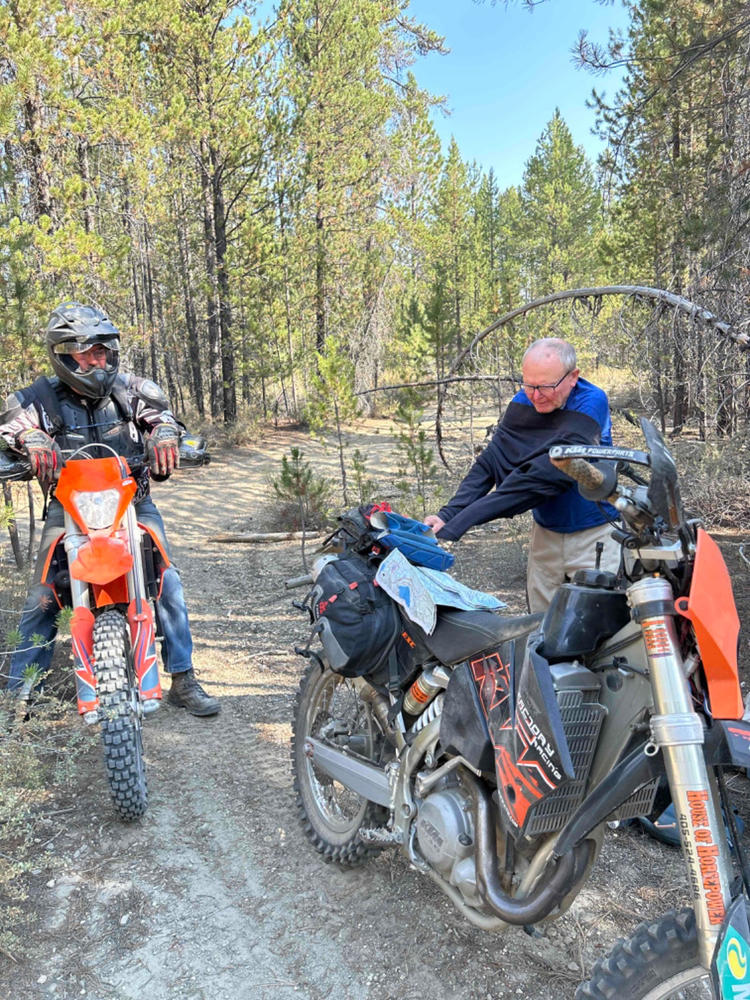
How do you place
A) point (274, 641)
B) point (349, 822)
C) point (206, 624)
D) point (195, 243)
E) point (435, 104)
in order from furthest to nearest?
1. point (435, 104)
2. point (195, 243)
3. point (206, 624)
4. point (274, 641)
5. point (349, 822)

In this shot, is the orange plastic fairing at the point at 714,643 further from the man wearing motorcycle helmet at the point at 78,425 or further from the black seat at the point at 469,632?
the man wearing motorcycle helmet at the point at 78,425

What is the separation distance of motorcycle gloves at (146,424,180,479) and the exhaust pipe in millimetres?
2249

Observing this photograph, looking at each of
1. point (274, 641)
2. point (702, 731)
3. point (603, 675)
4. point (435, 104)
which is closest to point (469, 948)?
point (603, 675)

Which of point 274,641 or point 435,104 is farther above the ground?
point 435,104

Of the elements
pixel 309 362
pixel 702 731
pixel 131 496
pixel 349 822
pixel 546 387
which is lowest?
pixel 349 822

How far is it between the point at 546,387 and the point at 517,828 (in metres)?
1.90

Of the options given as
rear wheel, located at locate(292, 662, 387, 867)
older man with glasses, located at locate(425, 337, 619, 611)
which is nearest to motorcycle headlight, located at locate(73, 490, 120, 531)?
rear wheel, located at locate(292, 662, 387, 867)

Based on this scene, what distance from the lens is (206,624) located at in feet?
19.4

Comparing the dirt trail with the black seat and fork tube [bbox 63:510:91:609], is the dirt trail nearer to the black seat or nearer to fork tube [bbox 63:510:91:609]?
the black seat

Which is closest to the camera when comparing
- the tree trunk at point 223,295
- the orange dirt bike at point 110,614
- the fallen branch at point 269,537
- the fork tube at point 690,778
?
the fork tube at point 690,778

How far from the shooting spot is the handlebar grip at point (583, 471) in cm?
152

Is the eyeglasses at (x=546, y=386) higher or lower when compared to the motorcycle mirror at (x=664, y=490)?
higher

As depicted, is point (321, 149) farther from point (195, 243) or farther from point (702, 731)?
point (702, 731)

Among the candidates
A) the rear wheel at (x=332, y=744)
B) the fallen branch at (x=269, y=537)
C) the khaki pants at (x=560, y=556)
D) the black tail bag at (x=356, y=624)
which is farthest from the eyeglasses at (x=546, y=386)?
the fallen branch at (x=269, y=537)
